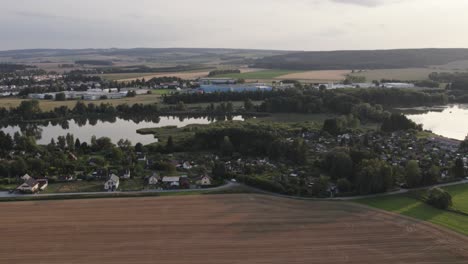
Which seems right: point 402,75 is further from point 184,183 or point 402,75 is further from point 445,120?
point 184,183

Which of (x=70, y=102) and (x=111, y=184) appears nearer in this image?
(x=111, y=184)

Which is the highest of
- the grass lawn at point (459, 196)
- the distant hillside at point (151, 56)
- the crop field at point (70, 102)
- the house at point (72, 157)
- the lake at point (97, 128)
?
the distant hillside at point (151, 56)

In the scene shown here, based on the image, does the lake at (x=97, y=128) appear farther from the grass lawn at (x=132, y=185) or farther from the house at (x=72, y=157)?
the grass lawn at (x=132, y=185)

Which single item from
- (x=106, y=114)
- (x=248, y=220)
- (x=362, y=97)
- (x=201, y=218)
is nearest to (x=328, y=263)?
(x=248, y=220)

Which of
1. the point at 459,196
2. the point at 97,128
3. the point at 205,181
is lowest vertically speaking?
the point at 97,128

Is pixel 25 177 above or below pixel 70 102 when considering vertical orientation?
below

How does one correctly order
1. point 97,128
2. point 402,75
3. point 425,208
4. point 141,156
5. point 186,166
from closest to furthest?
point 425,208 < point 186,166 < point 141,156 < point 97,128 < point 402,75

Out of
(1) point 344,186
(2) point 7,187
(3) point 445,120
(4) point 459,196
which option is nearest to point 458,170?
(4) point 459,196

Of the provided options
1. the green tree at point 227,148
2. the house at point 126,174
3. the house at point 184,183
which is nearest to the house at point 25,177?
the house at point 126,174

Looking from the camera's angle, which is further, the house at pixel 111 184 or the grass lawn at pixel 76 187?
the house at pixel 111 184
